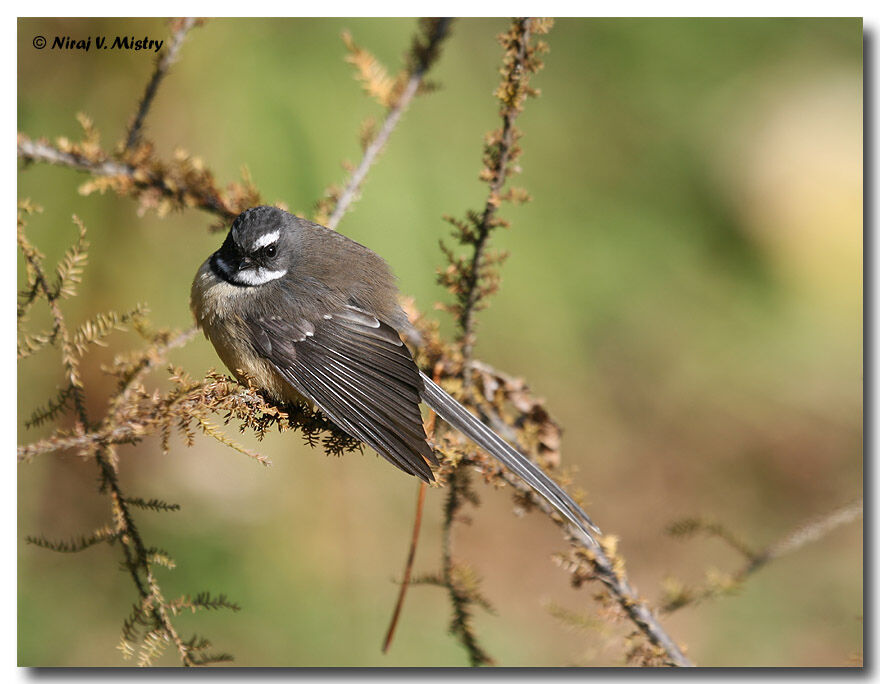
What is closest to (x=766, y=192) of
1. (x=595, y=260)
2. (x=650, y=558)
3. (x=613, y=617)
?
(x=595, y=260)

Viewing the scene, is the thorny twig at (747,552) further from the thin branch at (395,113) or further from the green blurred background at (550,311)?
the thin branch at (395,113)

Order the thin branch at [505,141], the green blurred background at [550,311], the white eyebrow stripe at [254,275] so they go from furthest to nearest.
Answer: the green blurred background at [550,311]
the white eyebrow stripe at [254,275]
the thin branch at [505,141]

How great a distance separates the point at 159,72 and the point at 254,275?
0.51m

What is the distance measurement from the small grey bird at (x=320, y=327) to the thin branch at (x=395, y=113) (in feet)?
0.36

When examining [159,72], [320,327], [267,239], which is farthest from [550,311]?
[159,72]

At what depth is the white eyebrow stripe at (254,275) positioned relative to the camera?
6.62 feet

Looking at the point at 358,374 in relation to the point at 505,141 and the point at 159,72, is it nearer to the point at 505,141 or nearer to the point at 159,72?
the point at 505,141

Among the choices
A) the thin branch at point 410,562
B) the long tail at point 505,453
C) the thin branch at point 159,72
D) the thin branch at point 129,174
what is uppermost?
the thin branch at point 159,72

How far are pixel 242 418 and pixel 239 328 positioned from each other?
1.46 feet

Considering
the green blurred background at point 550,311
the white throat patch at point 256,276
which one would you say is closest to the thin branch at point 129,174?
the white throat patch at point 256,276

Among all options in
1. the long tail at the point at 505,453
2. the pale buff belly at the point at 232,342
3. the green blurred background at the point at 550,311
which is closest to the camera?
the long tail at the point at 505,453

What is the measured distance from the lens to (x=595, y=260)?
2.97 m

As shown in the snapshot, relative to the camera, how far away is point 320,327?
78.2 inches

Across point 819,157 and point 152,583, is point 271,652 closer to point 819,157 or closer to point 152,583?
point 152,583
